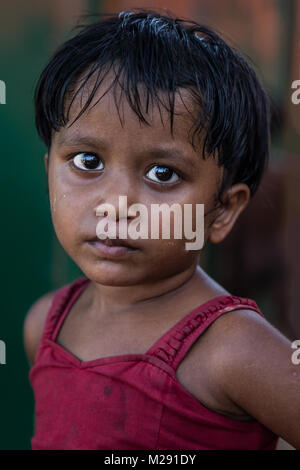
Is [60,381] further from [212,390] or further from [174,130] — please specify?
[174,130]

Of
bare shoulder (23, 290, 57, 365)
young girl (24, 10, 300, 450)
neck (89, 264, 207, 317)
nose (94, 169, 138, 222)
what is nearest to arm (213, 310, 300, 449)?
young girl (24, 10, 300, 450)

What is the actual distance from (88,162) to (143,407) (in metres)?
0.50

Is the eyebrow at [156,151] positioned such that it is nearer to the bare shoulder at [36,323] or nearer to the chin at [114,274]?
the chin at [114,274]

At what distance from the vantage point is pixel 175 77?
1.20 meters

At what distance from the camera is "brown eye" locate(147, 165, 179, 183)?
Result: 1212 mm

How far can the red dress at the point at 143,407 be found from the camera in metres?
1.23

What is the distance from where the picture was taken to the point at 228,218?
4.55ft

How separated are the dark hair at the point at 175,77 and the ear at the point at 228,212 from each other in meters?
0.02

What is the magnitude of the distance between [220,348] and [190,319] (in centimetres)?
10

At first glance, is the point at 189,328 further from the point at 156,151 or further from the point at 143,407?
the point at 156,151

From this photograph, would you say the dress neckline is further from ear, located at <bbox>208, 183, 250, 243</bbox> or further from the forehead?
the forehead

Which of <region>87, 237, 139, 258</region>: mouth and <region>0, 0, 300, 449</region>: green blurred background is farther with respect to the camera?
<region>0, 0, 300, 449</region>: green blurred background

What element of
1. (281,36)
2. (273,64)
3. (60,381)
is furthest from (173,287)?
(273,64)

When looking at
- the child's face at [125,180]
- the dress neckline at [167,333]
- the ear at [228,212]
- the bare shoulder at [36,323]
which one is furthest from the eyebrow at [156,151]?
the bare shoulder at [36,323]
